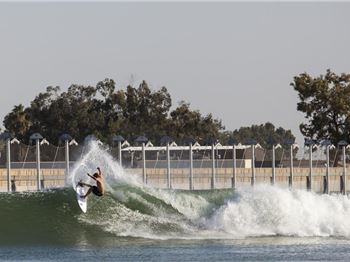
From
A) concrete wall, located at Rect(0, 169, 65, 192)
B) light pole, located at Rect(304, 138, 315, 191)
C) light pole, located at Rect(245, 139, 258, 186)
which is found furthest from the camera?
light pole, located at Rect(304, 138, 315, 191)

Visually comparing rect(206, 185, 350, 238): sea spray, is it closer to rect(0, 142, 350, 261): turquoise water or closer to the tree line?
rect(0, 142, 350, 261): turquoise water

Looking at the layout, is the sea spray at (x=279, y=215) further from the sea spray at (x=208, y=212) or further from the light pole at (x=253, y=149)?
the light pole at (x=253, y=149)

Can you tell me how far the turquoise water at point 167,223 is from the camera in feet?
132

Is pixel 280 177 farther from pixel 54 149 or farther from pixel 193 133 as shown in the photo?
pixel 193 133

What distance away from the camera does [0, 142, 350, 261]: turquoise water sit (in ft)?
132

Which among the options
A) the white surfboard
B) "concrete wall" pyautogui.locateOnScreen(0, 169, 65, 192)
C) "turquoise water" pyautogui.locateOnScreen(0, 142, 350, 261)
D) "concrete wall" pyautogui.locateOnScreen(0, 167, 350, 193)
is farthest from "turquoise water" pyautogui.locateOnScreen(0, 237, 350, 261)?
"concrete wall" pyautogui.locateOnScreen(0, 169, 65, 192)

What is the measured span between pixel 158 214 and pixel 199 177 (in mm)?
20190

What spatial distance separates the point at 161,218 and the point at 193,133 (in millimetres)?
65660

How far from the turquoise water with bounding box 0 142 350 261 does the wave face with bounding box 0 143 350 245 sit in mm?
34

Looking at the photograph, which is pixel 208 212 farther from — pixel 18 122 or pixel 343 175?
pixel 18 122

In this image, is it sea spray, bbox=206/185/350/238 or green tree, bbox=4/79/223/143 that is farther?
green tree, bbox=4/79/223/143

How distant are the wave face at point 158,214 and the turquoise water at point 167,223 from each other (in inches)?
1.3

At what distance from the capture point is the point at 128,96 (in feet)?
384

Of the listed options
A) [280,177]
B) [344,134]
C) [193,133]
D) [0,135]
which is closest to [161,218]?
[0,135]
